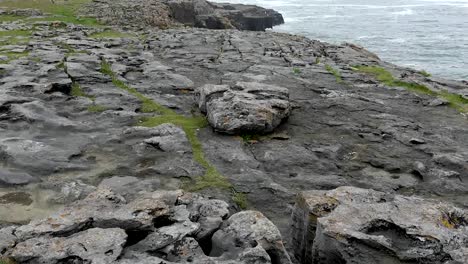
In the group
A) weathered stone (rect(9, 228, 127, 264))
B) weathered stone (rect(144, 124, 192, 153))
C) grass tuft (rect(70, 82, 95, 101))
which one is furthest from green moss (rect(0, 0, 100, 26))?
weathered stone (rect(9, 228, 127, 264))

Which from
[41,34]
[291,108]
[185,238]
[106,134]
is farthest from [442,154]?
[41,34]

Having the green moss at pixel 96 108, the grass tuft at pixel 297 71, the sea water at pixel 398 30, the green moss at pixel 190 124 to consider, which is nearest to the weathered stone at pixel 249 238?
the green moss at pixel 190 124

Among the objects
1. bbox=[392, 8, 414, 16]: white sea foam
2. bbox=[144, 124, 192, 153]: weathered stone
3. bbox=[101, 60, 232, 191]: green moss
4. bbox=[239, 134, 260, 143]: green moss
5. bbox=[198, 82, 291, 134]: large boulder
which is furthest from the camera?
bbox=[392, 8, 414, 16]: white sea foam

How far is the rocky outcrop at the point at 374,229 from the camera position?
Result: 233 inches

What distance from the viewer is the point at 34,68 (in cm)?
1791

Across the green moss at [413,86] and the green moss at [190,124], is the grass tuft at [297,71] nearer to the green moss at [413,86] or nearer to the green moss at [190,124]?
the green moss at [413,86]

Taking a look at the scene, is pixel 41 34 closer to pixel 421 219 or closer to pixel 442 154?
pixel 442 154

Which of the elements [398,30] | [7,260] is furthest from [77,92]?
[398,30]

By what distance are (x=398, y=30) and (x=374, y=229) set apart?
60.3 meters

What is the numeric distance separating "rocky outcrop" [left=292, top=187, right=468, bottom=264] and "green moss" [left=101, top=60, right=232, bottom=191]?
2.63 metres

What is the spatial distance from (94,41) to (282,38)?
1288 centimetres

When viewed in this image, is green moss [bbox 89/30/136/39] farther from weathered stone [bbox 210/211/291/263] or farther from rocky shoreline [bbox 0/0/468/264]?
weathered stone [bbox 210/211/291/263]

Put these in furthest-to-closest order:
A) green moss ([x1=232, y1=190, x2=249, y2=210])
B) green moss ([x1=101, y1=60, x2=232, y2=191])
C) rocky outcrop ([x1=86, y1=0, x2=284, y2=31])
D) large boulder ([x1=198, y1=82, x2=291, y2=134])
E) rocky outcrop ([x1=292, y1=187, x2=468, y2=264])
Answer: rocky outcrop ([x1=86, y1=0, x2=284, y2=31])
large boulder ([x1=198, y1=82, x2=291, y2=134])
green moss ([x1=101, y1=60, x2=232, y2=191])
green moss ([x1=232, y1=190, x2=249, y2=210])
rocky outcrop ([x1=292, y1=187, x2=468, y2=264])

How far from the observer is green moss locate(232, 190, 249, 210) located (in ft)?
28.8
